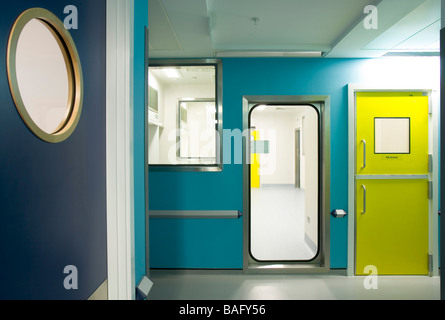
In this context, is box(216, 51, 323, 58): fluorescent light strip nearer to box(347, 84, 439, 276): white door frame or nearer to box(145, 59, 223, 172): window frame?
box(145, 59, 223, 172): window frame

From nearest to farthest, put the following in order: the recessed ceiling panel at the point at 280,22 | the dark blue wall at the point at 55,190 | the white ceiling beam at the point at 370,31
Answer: the dark blue wall at the point at 55,190 → the white ceiling beam at the point at 370,31 → the recessed ceiling panel at the point at 280,22

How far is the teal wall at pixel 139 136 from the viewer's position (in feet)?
3.49

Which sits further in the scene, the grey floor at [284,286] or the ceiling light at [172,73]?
the ceiling light at [172,73]

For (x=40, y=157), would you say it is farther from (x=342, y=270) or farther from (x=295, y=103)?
(x=342, y=270)

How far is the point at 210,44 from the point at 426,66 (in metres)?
2.13

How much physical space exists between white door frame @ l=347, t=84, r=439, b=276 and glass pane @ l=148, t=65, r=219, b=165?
1.34m

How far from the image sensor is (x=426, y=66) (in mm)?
2502

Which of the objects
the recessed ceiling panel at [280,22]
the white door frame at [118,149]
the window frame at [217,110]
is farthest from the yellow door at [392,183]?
the white door frame at [118,149]

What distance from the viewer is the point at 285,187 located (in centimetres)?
570

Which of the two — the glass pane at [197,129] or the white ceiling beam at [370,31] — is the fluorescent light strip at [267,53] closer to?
the white ceiling beam at [370,31]

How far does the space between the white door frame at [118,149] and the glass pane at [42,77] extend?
0.68ft

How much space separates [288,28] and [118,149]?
5.86 ft

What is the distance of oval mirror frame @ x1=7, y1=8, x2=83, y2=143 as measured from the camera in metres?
0.49

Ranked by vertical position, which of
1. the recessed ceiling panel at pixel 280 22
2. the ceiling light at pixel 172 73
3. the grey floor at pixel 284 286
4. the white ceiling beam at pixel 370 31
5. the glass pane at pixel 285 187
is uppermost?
the recessed ceiling panel at pixel 280 22
